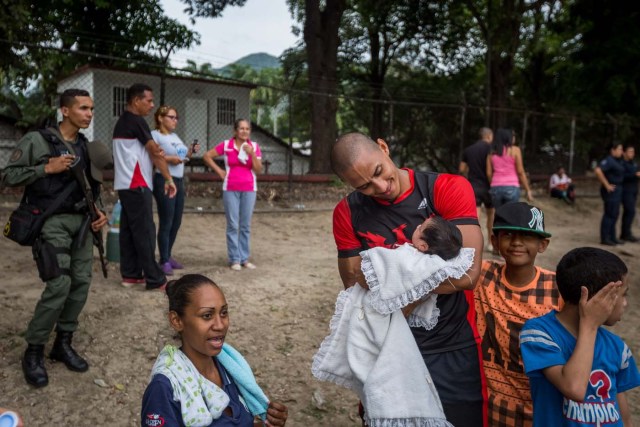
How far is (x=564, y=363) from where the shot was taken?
2164mm

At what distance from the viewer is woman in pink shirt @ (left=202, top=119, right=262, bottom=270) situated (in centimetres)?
697

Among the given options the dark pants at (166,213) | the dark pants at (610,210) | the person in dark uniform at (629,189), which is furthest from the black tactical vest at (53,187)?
the person in dark uniform at (629,189)

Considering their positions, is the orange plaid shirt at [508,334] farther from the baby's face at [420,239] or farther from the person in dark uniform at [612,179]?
the person in dark uniform at [612,179]

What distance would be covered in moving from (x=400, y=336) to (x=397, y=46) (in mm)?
25741

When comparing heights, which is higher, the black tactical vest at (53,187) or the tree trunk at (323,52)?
the tree trunk at (323,52)

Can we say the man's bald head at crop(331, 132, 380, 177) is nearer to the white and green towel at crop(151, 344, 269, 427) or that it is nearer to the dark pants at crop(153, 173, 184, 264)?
the white and green towel at crop(151, 344, 269, 427)

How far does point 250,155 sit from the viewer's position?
7.00 m

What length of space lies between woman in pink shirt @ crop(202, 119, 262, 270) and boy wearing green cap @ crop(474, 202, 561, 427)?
14.5ft

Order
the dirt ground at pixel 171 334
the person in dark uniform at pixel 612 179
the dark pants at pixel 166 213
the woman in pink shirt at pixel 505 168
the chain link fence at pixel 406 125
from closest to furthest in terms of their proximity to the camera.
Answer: the dirt ground at pixel 171 334 < the dark pants at pixel 166 213 < the woman in pink shirt at pixel 505 168 < the person in dark uniform at pixel 612 179 < the chain link fence at pixel 406 125

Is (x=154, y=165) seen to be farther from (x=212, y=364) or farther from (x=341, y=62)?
(x=341, y=62)

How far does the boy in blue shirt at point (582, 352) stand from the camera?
2111 mm

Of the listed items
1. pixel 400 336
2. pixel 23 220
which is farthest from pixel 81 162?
pixel 400 336

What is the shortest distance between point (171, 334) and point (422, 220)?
329 cm

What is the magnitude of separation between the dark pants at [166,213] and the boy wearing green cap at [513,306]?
4333 mm
